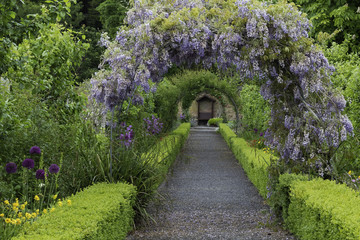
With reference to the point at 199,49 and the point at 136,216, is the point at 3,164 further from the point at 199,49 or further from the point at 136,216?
the point at 199,49

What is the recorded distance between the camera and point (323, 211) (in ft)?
11.6

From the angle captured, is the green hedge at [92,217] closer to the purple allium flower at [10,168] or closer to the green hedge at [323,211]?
the purple allium flower at [10,168]

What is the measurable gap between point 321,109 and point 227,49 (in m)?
1.31

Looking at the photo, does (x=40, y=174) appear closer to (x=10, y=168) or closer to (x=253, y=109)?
(x=10, y=168)

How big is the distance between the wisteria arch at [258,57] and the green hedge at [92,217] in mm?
1439

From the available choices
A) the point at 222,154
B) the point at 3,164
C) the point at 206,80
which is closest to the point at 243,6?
the point at 3,164

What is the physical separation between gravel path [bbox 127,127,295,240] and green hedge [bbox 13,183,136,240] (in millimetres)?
613

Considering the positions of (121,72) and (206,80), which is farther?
(206,80)

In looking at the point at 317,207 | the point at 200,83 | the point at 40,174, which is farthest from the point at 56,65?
the point at 200,83

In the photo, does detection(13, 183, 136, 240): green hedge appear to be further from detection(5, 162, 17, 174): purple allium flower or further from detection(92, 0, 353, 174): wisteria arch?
detection(92, 0, 353, 174): wisteria arch

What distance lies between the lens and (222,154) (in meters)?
13.4

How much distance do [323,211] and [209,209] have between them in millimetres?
2878

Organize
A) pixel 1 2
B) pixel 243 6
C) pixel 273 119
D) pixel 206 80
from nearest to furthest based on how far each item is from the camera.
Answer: pixel 1 2, pixel 243 6, pixel 273 119, pixel 206 80

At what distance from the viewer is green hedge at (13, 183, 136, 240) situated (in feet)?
9.50
